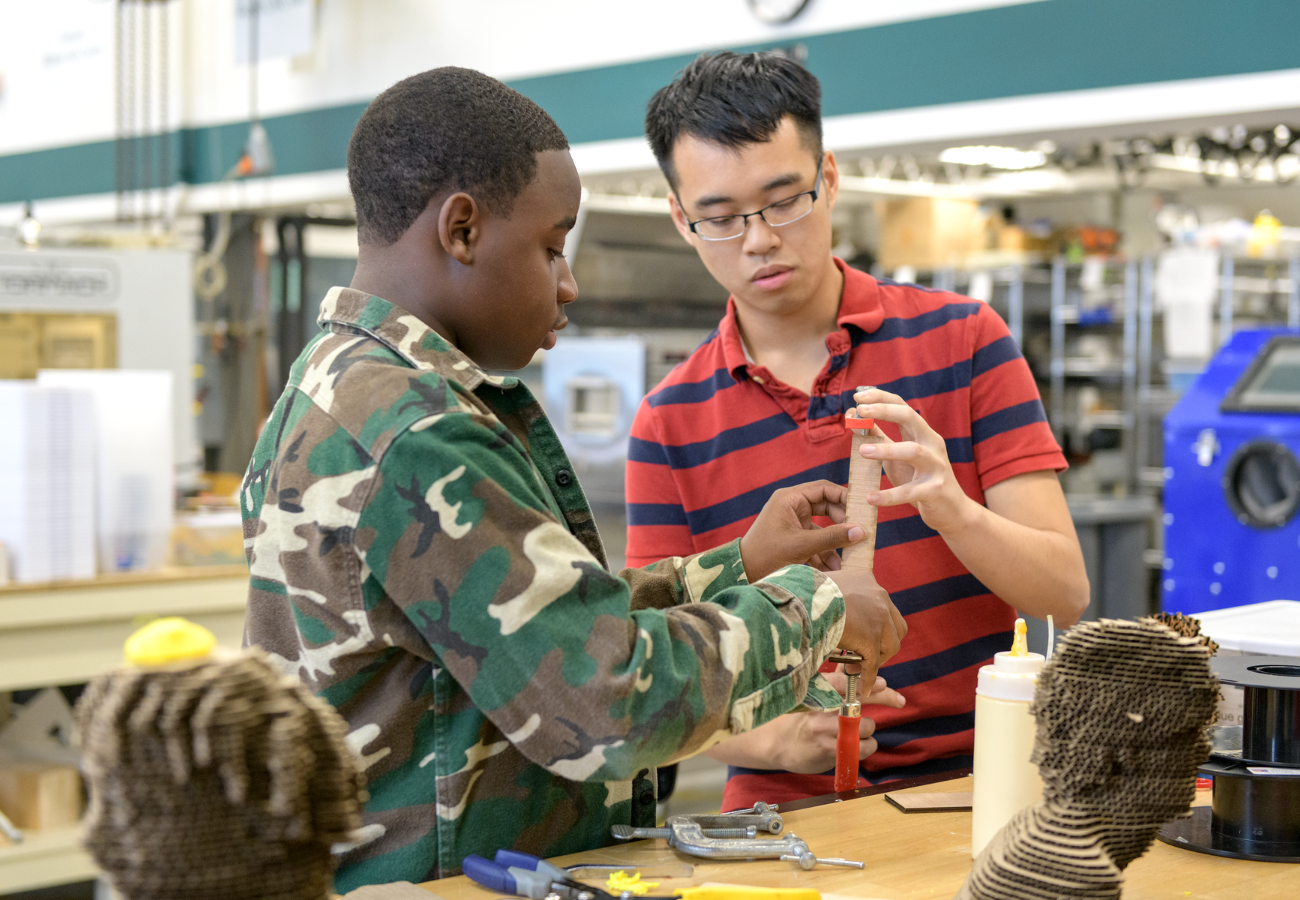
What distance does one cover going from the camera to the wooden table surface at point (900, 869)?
1127 mm

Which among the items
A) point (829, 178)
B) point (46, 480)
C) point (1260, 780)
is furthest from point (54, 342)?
point (1260, 780)

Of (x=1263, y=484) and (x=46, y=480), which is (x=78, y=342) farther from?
(x=1263, y=484)

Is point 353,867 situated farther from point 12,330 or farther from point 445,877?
point 12,330

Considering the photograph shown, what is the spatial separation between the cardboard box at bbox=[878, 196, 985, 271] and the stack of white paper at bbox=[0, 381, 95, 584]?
7.81 metres

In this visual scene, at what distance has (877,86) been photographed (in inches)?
→ 190

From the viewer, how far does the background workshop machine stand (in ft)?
14.2

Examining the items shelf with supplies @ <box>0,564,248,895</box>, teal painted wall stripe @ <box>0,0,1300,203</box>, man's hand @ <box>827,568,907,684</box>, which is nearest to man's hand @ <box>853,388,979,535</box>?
man's hand @ <box>827,568,907,684</box>

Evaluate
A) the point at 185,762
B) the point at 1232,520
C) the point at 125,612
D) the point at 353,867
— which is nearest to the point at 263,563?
the point at 353,867

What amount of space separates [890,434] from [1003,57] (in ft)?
10.6

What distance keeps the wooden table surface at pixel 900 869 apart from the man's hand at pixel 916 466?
353mm

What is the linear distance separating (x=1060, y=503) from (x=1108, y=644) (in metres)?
0.82

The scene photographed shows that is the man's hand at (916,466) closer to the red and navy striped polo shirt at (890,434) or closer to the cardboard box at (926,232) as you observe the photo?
the red and navy striped polo shirt at (890,434)

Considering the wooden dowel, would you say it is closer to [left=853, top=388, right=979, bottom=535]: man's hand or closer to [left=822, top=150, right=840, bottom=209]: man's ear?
[left=853, top=388, right=979, bottom=535]: man's hand

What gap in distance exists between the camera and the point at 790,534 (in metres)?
1.42
